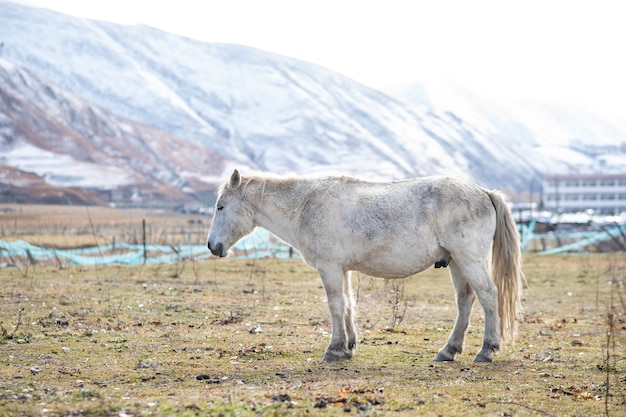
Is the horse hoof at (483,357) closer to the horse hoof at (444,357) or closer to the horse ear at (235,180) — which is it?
the horse hoof at (444,357)

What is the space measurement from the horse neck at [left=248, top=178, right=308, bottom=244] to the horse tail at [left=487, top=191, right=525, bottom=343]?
269 cm

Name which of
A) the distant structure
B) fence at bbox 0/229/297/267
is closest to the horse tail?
fence at bbox 0/229/297/267

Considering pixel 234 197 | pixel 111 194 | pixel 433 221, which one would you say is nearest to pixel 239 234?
pixel 234 197

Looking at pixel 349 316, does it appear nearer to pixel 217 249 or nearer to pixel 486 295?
pixel 486 295

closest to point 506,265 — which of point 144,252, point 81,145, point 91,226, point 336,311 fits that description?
point 336,311

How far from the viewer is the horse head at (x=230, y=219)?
1120 cm

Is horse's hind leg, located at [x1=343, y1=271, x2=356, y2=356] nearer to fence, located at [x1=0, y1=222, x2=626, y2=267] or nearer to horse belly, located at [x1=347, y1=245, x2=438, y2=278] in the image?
horse belly, located at [x1=347, y1=245, x2=438, y2=278]

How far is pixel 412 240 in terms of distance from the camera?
1007 cm

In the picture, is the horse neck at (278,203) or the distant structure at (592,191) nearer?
the horse neck at (278,203)

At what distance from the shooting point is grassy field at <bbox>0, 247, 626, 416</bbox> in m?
7.35

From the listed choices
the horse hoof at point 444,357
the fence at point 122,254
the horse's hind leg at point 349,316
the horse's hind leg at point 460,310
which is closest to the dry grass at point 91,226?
the fence at point 122,254

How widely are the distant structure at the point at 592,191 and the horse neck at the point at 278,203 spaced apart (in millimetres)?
159179

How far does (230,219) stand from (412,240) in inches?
109

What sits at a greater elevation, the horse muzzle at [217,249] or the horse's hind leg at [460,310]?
the horse muzzle at [217,249]
